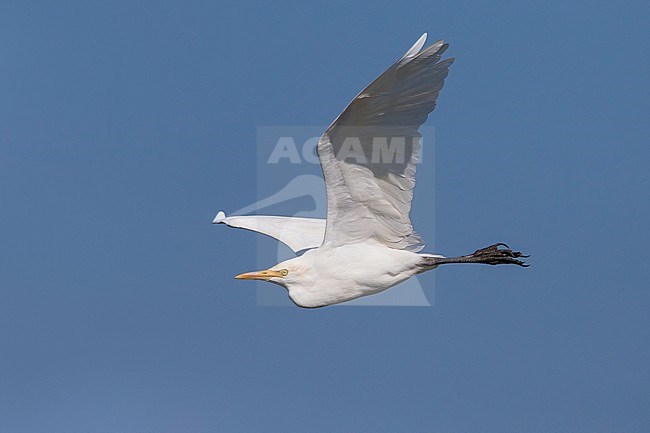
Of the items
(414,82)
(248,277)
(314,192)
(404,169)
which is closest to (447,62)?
(414,82)

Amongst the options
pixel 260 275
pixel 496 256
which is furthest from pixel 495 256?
pixel 260 275

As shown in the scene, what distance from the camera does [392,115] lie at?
37.1 ft

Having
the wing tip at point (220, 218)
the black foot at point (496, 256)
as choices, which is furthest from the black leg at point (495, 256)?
the wing tip at point (220, 218)

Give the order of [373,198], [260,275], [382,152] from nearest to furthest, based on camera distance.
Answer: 1. [382,152]
2. [373,198]
3. [260,275]

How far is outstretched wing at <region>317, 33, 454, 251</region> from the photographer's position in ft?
35.7

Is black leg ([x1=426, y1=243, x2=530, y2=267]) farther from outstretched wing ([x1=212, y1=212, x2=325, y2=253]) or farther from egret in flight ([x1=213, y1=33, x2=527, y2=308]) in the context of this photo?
outstretched wing ([x1=212, y1=212, x2=325, y2=253])

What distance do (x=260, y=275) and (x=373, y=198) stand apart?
186cm

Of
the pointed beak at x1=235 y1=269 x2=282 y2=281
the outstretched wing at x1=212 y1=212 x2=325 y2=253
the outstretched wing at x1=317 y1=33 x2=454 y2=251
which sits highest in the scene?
the outstretched wing at x1=317 y1=33 x2=454 y2=251

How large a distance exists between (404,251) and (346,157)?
1.82m

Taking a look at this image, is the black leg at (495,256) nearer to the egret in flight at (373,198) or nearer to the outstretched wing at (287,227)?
the egret in flight at (373,198)

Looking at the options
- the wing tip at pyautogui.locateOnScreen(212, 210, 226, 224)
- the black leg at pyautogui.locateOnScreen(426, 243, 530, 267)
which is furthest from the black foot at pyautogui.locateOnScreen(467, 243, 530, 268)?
the wing tip at pyautogui.locateOnScreen(212, 210, 226, 224)

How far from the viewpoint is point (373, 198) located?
12.5 m

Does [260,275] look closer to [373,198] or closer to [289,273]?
[289,273]

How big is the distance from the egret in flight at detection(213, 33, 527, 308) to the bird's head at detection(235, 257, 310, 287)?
13 millimetres
